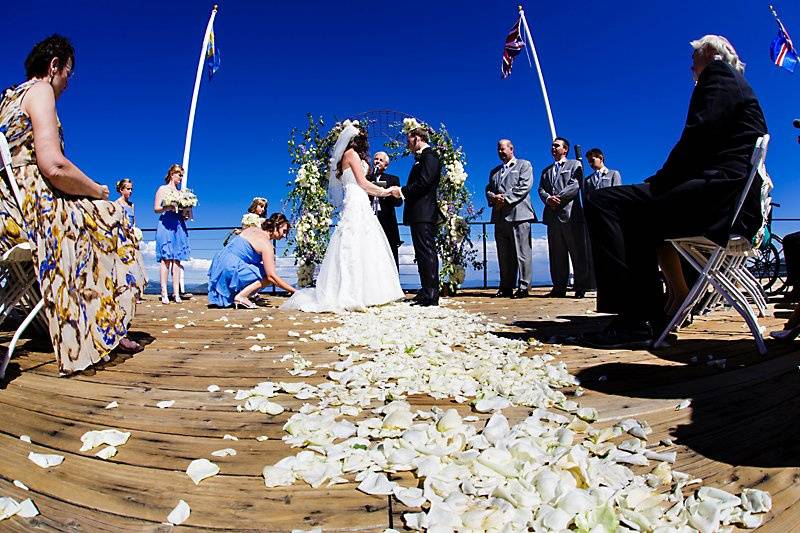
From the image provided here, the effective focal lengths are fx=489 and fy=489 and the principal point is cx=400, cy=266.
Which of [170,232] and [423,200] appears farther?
[170,232]

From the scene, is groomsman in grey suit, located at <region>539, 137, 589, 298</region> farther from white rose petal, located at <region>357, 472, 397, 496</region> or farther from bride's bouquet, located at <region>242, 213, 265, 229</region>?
white rose petal, located at <region>357, 472, 397, 496</region>

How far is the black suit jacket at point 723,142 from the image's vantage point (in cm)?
261

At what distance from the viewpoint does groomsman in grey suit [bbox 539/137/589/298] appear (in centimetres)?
666

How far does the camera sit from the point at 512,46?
464 inches

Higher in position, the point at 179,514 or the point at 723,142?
the point at 723,142

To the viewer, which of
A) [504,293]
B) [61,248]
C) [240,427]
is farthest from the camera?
[504,293]

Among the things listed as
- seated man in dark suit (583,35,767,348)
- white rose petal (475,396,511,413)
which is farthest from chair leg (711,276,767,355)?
white rose petal (475,396,511,413)

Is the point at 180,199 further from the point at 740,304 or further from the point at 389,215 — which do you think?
the point at 740,304

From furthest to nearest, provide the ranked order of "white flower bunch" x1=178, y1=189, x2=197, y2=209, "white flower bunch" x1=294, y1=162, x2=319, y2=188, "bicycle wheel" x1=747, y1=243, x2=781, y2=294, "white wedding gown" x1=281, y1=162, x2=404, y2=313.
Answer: "bicycle wheel" x1=747, y1=243, x2=781, y2=294 → "white flower bunch" x1=294, y1=162, x2=319, y2=188 → "white flower bunch" x1=178, y1=189, x2=197, y2=209 → "white wedding gown" x1=281, y1=162, x2=404, y2=313

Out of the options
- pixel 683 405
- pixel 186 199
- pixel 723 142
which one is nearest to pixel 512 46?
pixel 186 199

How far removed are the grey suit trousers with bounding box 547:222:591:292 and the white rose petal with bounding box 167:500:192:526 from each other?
626 centimetres

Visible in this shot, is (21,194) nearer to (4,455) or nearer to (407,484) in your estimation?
(4,455)

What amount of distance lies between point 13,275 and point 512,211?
566 cm

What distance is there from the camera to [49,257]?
2.53 metres
